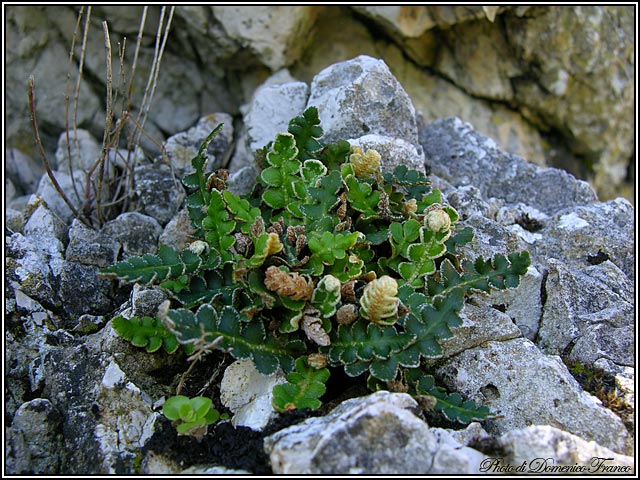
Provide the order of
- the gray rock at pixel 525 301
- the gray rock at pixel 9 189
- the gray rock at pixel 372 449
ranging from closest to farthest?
the gray rock at pixel 372 449 < the gray rock at pixel 525 301 < the gray rock at pixel 9 189

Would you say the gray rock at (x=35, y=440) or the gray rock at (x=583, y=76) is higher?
the gray rock at (x=583, y=76)

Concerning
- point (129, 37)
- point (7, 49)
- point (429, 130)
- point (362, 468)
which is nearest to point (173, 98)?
point (129, 37)

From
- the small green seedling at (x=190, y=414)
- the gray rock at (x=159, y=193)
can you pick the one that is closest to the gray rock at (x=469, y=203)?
the gray rock at (x=159, y=193)

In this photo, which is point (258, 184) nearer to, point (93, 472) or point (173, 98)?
point (93, 472)

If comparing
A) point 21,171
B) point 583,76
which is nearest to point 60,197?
point 21,171

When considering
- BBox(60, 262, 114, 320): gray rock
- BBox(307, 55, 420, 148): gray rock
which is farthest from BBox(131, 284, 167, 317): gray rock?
BBox(307, 55, 420, 148): gray rock

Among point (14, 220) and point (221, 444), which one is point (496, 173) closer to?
point (221, 444)

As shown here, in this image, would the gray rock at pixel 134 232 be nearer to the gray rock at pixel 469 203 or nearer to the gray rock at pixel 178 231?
the gray rock at pixel 178 231

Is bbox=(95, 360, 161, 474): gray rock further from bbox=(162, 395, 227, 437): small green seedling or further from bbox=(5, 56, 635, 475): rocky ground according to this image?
bbox=(162, 395, 227, 437): small green seedling
